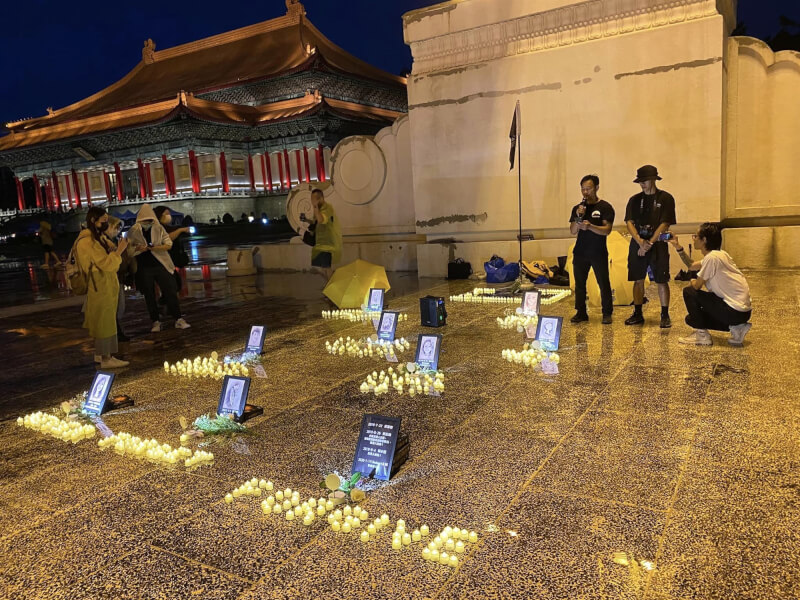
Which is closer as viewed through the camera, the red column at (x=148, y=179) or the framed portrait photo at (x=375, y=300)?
the framed portrait photo at (x=375, y=300)

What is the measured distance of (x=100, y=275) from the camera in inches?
261

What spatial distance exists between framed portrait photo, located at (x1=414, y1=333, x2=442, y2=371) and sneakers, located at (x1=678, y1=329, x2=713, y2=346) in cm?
260

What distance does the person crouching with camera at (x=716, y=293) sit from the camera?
5.78 m

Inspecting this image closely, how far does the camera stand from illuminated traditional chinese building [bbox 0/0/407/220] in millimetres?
38500

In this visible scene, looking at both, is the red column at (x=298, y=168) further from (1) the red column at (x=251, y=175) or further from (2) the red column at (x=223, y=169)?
(2) the red column at (x=223, y=169)

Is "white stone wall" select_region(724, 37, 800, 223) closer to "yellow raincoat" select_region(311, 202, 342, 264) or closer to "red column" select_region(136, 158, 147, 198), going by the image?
"yellow raincoat" select_region(311, 202, 342, 264)

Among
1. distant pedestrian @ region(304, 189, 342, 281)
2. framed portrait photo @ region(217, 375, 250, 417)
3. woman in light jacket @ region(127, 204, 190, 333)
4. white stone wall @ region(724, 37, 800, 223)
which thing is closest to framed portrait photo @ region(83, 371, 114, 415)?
framed portrait photo @ region(217, 375, 250, 417)

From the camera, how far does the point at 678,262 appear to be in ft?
35.0

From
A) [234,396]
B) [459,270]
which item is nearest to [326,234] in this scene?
[459,270]

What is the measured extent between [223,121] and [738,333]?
37.3 metres

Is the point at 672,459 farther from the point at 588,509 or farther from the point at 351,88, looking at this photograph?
the point at 351,88

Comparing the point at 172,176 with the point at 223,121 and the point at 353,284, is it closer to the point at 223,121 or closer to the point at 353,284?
the point at 223,121

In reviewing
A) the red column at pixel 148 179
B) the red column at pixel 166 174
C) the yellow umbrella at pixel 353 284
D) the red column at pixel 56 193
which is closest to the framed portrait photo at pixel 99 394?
the yellow umbrella at pixel 353 284

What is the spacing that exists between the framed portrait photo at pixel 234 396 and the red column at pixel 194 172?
135 ft
